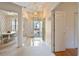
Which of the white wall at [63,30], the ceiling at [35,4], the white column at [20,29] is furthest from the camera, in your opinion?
the white wall at [63,30]

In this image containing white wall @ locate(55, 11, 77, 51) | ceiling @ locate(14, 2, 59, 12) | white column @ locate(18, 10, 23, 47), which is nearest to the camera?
ceiling @ locate(14, 2, 59, 12)

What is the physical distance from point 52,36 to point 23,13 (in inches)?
93.3

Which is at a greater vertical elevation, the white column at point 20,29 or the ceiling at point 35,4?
the ceiling at point 35,4

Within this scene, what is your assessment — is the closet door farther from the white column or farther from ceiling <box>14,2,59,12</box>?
the white column

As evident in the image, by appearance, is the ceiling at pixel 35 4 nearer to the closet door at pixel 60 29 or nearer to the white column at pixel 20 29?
the white column at pixel 20 29

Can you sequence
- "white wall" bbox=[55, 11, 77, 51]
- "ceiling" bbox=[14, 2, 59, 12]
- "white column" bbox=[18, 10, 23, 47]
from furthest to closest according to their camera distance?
"white wall" bbox=[55, 11, 77, 51] < "white column" bbox=[18, 10, 23, 47] < "ceiling" bbox=[14, 2, 59, 12]

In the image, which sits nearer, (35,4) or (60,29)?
(35,4)

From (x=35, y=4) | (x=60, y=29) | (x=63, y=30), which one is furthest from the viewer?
(x=63, y=30)

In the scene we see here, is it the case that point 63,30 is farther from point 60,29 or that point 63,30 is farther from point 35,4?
point 35,4

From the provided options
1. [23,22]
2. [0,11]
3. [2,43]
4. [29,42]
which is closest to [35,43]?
[29,42]

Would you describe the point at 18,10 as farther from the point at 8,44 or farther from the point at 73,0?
the point at 73,0

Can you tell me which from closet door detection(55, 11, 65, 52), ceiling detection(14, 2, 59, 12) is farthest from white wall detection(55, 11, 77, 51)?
ceiling detection(14, 2, 59, 12)

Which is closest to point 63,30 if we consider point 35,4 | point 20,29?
point 20,29

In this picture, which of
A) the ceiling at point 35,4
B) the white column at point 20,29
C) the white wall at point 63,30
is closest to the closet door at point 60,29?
the white wall at point 63,30
